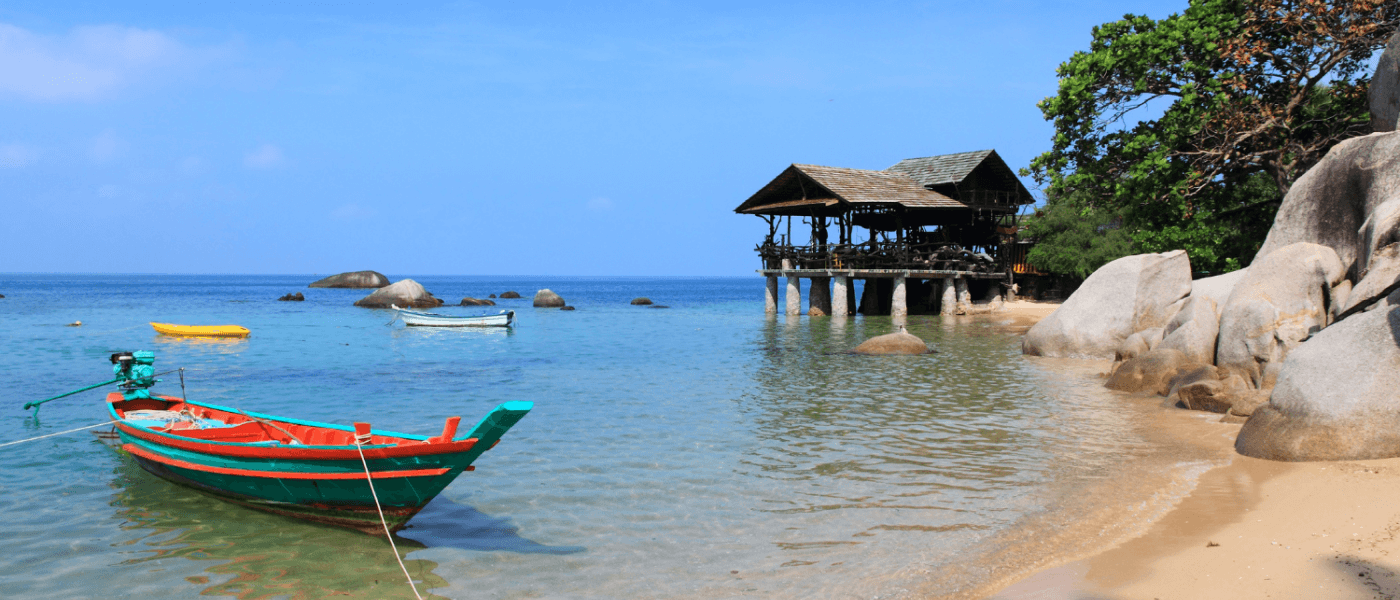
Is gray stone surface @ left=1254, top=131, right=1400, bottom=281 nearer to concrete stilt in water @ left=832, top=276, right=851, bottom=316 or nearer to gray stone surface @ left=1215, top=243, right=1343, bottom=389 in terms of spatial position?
gray stone surface @ left=1215, top=243, right=1343, bottom=389

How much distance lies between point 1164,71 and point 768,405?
15.9m

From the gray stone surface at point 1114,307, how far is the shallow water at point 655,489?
1.81m

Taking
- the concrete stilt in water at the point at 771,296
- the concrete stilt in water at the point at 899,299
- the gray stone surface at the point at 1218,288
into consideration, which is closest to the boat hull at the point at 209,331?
the concrete stilt in water at the point at 771,296

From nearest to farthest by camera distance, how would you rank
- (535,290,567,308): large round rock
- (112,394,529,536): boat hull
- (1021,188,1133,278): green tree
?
(112,394,529,536): boat hull, (1021,188,1133,278): green tree, (535,290,567,308): large round rock

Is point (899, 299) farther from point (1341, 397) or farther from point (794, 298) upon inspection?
point (1341, 397)

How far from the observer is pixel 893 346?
22969 millimetres

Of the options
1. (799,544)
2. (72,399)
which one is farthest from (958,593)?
(72,399)

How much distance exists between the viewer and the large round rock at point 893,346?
22812 mm

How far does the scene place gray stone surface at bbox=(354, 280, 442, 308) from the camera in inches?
2185

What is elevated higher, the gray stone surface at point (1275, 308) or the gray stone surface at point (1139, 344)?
the gray stone surface at point (1275, 308)

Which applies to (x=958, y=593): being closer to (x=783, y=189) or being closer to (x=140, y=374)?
(x=140, y=374)

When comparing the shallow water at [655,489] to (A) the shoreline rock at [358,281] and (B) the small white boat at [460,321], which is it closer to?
(B) the small white boat at [460,321]

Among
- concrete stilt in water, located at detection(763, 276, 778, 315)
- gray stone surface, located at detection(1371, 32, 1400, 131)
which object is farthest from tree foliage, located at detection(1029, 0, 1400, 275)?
concrete stilt in water, located at detection(763, 276, 778, 315)

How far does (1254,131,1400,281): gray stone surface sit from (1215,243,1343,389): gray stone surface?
1.66ft
